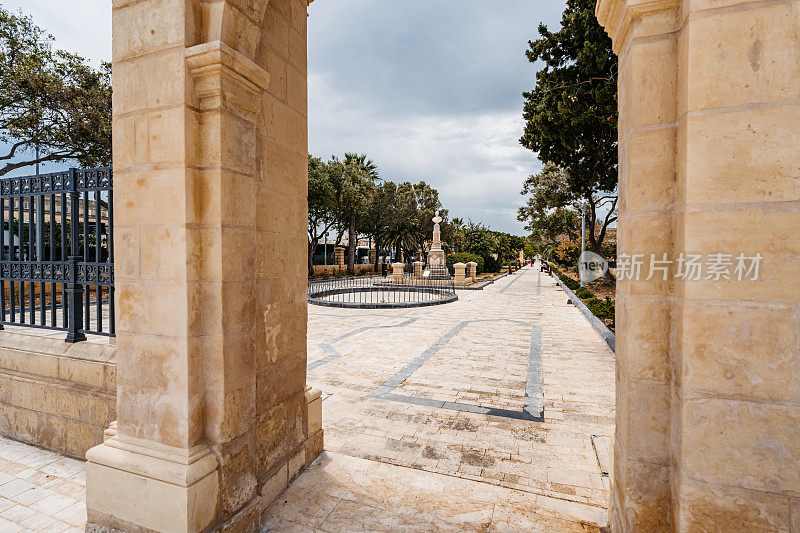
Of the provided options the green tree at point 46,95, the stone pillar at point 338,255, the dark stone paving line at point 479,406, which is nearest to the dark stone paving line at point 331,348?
the dark stone paving line at point 479,406

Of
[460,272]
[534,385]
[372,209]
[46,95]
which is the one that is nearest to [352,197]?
[372,209]

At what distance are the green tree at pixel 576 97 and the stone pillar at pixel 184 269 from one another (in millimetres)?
10336

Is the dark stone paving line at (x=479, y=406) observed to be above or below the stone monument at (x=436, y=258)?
below

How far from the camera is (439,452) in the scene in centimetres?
364

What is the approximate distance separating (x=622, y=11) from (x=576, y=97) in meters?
9.80

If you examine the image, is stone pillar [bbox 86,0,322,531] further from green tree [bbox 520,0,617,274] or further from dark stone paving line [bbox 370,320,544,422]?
green tree [bbox 520,0,617,274]

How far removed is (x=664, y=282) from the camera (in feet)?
6.09

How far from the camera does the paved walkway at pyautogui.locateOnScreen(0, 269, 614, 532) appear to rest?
105 inches

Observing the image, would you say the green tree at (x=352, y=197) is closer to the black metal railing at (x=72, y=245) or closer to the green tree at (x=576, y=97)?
the green tree at (x=576, y=97)

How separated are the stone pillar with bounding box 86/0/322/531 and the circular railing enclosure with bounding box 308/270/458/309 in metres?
12.1

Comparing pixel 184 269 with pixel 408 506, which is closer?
pixel 184 269

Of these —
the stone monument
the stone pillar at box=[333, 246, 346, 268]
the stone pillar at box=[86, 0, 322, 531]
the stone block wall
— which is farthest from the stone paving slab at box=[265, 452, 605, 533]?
the stone pillar at box=[333, 246, 346, 268]

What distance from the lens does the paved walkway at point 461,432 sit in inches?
107

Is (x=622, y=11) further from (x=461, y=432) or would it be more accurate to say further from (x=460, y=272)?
(x=460, y=272)
